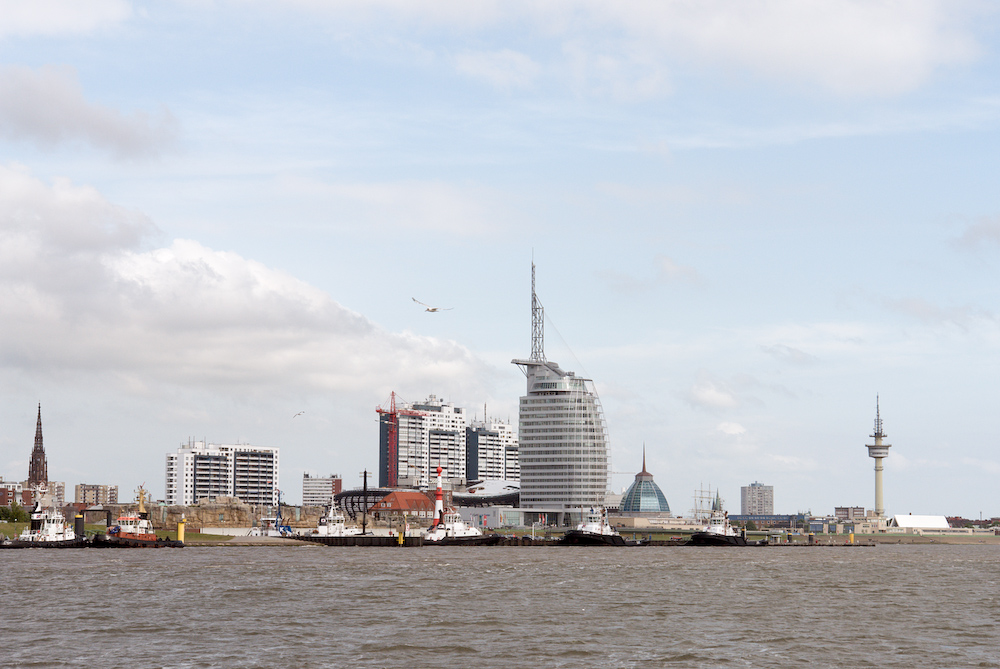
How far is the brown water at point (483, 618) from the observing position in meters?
45.2

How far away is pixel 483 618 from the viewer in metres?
58.6

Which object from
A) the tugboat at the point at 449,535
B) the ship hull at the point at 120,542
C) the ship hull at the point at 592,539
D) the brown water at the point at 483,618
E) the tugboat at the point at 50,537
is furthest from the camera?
the ship hull at the point at 592,539

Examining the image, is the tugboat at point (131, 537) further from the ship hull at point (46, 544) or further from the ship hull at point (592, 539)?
the ship hull at point (592, 539)

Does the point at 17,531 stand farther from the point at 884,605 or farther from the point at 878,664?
the point at 878,664

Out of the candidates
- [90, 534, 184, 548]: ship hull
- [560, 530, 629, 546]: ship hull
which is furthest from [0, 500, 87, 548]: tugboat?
[560, 530, 629, 546]: ship hull

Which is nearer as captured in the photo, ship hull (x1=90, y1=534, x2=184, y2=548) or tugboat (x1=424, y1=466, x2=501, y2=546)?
ship hull (x1=90, y1=534, x2=184, y2=548)

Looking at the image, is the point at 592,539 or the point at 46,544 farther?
the point at 592,539

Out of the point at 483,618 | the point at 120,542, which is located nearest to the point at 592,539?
the point at 120,542

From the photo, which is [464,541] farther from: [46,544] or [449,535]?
[46,544]

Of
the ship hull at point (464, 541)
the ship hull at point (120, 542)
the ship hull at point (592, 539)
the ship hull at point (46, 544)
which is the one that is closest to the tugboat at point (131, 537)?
the ship hull at point (120, 542)

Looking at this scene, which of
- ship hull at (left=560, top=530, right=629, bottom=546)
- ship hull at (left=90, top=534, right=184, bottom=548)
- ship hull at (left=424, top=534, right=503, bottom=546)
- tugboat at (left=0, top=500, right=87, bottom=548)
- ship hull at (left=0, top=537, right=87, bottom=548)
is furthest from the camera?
ship hull at (left=560, top=530, right=629, bottom=546)

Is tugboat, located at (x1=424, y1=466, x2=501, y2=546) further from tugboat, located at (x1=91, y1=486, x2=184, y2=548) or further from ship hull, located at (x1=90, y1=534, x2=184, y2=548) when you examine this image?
ship hull, located at (x1=90, y1=534, x2=184, y2=548)

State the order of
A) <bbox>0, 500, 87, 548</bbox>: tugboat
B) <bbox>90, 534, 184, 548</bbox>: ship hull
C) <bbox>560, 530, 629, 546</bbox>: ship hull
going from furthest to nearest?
1. <bbox>560, 530, 629, 546</bbox>: ship hull
2. <bbox>90, 534, 184, 548</bbox>: ship hull
3. <bbox>0, 500, 87, 548</bbox>: tugboat

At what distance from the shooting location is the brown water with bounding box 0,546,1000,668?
148 ft
